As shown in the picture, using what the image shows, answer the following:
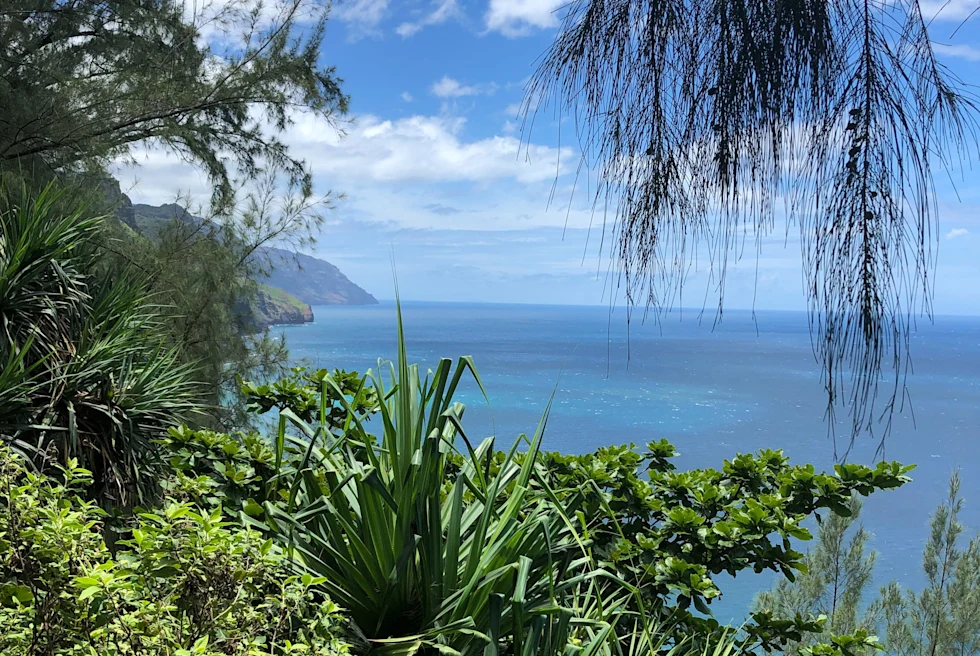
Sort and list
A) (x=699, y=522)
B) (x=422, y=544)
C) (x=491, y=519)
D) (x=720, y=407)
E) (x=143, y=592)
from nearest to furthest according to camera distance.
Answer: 1. (x=143, y=592)
2. (x=422, y=544)
3. (x=491, y=519)
4. (x=699, y=522)
5. (x=720, y=407)

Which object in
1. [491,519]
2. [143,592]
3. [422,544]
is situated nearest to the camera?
[143,592]

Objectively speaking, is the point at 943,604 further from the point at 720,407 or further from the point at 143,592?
the point at 720,407

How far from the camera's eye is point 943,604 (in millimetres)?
5637

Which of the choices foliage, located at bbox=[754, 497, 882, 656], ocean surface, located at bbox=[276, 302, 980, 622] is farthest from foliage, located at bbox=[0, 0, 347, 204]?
foliage, located at bbox=[754, 497, 882, 656]

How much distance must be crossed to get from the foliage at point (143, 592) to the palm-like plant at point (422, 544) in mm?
366

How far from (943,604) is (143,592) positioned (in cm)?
638

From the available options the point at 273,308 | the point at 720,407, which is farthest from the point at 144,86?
the point at 720,407

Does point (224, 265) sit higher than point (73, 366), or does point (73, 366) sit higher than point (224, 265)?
point (224, 265)

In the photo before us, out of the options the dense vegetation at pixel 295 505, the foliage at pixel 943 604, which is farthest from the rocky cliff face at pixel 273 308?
the foliage at pixel 943 604

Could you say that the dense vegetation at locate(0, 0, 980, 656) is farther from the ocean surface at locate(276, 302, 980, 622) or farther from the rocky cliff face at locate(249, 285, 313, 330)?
the rocky cliff face at locate(249, 285, 313, 330)

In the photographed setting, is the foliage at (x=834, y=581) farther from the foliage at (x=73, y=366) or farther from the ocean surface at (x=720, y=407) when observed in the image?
the foliage at (x=73, y=366)

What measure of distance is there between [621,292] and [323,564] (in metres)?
1.21

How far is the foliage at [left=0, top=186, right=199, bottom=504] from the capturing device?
282cm

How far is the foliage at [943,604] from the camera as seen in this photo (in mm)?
5365
